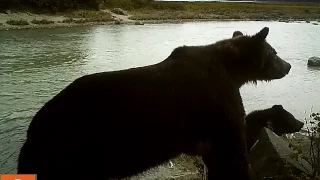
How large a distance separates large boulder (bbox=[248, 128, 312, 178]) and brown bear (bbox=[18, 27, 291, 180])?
1513mm

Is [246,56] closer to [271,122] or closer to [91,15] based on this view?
[271,122]

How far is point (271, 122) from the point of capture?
27.5 ft

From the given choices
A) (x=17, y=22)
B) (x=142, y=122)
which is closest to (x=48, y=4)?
(x=17, y=22)

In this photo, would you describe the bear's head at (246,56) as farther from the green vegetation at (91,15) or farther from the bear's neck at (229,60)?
the green vegetation at (91,15)

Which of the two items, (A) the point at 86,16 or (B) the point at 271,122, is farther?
(A) the point at 86,16

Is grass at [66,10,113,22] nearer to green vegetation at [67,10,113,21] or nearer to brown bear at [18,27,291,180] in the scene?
green vegetation at [67,10,113,21]

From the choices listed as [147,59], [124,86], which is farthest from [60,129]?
[147,59]

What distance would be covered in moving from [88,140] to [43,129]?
0.39 meters

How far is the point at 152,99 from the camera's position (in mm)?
3500

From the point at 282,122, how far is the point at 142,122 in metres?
6.21

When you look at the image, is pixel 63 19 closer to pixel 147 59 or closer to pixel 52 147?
pixel 147 59

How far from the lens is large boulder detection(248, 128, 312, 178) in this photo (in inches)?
223

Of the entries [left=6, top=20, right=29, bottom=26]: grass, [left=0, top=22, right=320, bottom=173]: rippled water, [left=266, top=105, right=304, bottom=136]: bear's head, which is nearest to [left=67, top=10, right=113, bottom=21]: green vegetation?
[left=6, top=20, right=29, bottom=26]: grass

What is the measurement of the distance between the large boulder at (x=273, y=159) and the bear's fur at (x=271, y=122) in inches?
43.1
